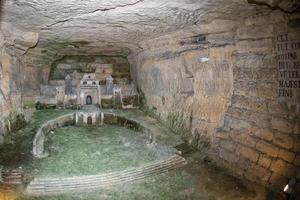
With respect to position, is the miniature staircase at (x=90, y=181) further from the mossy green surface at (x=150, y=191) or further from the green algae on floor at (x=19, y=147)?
the green algae on floor at (x=19, y=147)

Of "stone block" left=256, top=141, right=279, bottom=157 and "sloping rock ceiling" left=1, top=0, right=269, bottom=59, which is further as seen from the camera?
"stone block" left=256, top=141, right=279, bottom=157

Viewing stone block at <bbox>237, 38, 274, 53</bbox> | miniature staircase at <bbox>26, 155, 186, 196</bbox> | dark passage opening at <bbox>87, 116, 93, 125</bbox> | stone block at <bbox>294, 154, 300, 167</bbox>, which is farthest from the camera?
dark passage opening at <bbox>87, 116, 93, 125</bbox>

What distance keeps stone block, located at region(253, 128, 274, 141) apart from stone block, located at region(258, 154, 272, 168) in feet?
1.52

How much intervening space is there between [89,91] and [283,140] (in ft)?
39.4

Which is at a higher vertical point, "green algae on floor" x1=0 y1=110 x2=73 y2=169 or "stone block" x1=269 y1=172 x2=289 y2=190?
"green algae on floor" x1=0 y1=110 x2=73 y2=169

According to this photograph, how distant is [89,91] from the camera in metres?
16.0

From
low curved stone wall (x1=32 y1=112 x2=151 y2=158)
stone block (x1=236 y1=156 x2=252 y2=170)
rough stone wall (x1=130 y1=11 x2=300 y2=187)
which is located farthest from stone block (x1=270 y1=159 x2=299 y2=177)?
low curved stone wall (x1=32 y1=112 x2=151 y2=158)

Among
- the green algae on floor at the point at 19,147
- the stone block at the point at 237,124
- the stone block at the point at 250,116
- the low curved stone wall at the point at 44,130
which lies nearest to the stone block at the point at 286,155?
the stone block at the point at 250,116

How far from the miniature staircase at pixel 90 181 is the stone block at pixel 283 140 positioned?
3.03 m

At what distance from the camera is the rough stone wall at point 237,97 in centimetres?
641

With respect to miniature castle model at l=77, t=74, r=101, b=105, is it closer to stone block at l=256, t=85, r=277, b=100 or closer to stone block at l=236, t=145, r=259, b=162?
stone block at l=236, t=145, r=259, b=162

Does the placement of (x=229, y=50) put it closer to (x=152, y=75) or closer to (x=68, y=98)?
A: (x=152, y=75)

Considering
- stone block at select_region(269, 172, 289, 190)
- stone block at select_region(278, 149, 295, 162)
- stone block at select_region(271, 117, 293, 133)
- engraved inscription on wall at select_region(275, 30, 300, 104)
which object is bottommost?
stone block at select_region(269, 172, 289, 190)

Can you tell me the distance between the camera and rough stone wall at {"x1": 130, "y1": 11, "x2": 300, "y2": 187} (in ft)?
21.0
